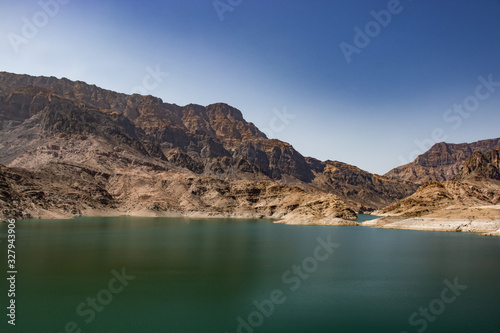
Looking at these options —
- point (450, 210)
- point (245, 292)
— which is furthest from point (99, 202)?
point (245, 292)

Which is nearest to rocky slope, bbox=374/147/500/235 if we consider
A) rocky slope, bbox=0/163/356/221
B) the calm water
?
rocky slope, bbox=0/163/356/221

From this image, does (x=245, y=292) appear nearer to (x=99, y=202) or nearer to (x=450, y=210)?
(x=450, y=210)

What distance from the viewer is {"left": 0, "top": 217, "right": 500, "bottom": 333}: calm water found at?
23969mm

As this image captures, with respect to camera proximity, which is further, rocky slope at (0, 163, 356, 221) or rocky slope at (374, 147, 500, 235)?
rocky slope at (0, 163, 356, 221)

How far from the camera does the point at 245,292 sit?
103 ft

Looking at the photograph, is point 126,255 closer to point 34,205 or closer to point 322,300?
point 322,300

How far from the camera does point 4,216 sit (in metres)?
104

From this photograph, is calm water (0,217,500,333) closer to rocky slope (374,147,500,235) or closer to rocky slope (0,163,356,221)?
rocky slope (374,147,500,235)

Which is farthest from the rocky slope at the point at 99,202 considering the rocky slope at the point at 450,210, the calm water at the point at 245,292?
the calm water at the point at 245,292

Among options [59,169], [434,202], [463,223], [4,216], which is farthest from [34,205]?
[434,202]

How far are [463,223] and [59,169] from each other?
191 meters

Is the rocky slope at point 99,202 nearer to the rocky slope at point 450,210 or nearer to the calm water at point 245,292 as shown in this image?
the rocky slope at point 450,210

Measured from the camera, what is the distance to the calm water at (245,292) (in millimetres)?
23969

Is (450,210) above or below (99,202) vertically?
below
